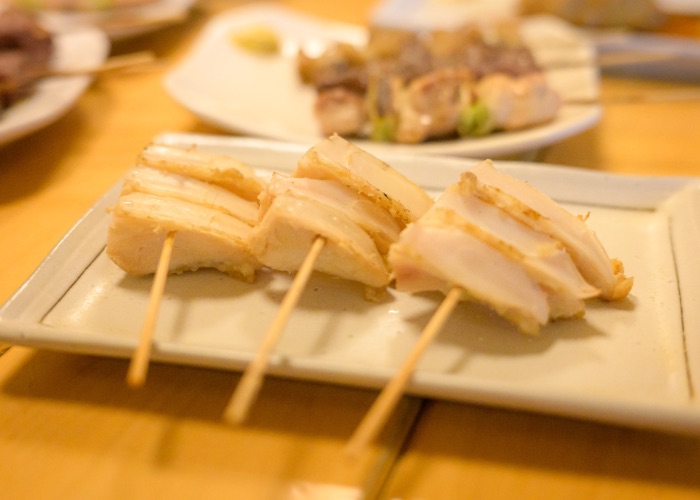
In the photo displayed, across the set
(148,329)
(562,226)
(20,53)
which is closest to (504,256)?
(562,226)

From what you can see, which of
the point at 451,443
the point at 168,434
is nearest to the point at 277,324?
the point at 168,434

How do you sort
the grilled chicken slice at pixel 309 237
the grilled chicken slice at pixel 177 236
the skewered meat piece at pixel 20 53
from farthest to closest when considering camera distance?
the skewered meat piece at pixel 20 53, the grilled chicken slice at pixel 177 236, the grilled chicken slice at pixel 309 237

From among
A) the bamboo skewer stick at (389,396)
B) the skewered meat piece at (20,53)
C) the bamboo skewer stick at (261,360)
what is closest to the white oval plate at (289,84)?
the skewered meat piece at (20,53)

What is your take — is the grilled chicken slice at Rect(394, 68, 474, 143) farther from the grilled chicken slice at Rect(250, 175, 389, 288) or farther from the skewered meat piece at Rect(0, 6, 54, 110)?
the skewered meat piece at Rect(0, 6, 54, 110)

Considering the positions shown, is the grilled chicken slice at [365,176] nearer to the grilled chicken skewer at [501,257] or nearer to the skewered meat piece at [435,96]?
the grilled chicken skewer at [501,257]

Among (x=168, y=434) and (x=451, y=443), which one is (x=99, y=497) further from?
(x=451, y=443)

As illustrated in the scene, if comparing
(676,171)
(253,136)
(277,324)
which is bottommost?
(676,171)
